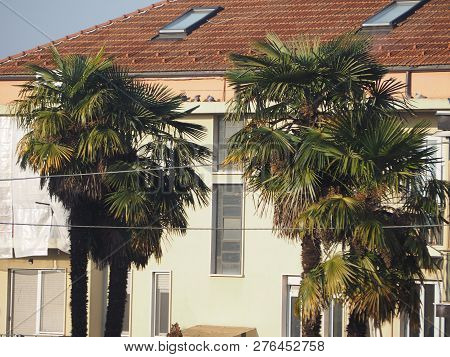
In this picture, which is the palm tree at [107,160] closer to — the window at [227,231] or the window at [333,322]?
the window at [227,231]

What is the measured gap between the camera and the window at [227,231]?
28609 mm

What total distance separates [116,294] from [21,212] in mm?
6173

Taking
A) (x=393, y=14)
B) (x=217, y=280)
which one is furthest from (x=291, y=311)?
(x=393, y=14)

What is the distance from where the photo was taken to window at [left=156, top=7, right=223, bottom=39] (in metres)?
32.7

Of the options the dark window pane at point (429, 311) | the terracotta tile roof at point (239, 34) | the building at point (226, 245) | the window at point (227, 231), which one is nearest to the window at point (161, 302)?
the building at point (226, 245)

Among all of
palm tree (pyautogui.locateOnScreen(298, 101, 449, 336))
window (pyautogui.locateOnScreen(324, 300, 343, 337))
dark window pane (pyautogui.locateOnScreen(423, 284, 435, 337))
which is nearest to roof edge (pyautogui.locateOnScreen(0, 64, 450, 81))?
dark window pane (pyautogui.locateOnScreen(423, 284, 435, 337))

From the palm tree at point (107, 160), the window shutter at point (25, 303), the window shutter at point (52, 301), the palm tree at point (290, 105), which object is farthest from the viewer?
the window shutter at point (25, 303)

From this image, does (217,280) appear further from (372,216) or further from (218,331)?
(372,216)

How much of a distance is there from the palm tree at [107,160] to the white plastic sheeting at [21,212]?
13.0 feet

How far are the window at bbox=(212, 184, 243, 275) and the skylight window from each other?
5.23m

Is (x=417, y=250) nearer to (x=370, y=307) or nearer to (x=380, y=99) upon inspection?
(x=370, y=307)

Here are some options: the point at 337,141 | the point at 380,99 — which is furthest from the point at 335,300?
the point at 380,99

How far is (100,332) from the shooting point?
2867cm

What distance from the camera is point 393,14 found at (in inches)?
1212
